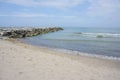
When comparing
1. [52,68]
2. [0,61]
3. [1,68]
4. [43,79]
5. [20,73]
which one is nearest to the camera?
[43,79]

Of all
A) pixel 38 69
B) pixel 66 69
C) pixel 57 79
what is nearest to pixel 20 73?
pixel 38 69

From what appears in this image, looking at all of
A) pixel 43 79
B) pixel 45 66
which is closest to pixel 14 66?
pixel 45 66

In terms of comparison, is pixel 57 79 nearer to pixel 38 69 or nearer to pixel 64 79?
pixel 64 79

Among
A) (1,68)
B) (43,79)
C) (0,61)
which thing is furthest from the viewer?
(0,61)

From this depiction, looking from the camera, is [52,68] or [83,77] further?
[52,68]

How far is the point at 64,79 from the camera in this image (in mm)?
6117

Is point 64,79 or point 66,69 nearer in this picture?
point 64,79

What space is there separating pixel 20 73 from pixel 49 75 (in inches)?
38.6

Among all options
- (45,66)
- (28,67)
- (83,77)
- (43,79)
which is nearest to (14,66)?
(28,67)

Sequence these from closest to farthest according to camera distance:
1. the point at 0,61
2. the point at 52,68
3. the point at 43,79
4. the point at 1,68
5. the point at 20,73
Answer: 1. the point at 43,79
2. the point at 20,73
3. the point at 1,68
4. the point at 52,68
5. the point at 0,61

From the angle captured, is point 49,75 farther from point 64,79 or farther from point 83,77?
point 83,77

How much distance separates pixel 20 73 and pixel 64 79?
1510 millimetres

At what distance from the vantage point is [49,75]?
6387mm

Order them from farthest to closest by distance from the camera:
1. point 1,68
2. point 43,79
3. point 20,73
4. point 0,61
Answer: point 0,61
point 1,68
point 20,73
point 43,79
